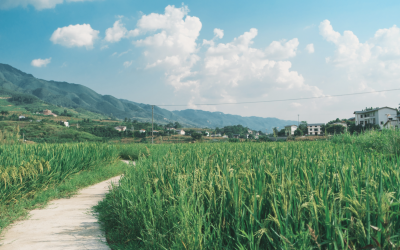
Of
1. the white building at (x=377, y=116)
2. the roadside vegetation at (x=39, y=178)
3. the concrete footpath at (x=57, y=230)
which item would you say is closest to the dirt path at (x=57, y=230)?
the concrete footpath at (x=57, y=230)

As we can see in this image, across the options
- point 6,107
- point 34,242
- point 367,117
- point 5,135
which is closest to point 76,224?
point 34,242

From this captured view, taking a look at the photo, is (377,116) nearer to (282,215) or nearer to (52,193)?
(282,215)

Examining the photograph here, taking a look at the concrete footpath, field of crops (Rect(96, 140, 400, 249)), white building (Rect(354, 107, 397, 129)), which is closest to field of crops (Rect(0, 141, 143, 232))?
the concrete footpath

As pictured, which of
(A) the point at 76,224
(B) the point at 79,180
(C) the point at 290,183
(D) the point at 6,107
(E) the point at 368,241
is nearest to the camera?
(E) the point at 368,241

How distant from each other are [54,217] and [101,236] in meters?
1.52

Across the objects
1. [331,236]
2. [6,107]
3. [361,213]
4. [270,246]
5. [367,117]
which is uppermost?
[6,107]

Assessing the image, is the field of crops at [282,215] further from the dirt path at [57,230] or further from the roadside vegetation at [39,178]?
the roadside vegetation at [39,178]

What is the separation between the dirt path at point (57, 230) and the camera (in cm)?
302

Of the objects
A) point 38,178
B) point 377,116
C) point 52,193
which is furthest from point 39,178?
point 377,116

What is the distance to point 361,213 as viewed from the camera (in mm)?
1459

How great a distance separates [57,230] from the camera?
11.4ft

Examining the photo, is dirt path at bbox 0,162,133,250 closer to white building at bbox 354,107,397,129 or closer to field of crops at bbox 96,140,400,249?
field of crops at bbox 96,140,400,249

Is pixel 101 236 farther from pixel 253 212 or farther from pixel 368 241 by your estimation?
pixel 368 241

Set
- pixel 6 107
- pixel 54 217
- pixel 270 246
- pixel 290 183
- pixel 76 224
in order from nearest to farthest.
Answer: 1. pixel 270 246
2. pixel 290 183
3. pixel 76 224
4. pixel 54 217
5. pixel 6 107
